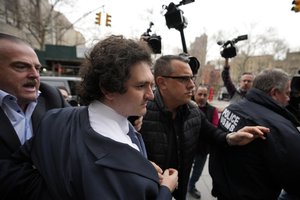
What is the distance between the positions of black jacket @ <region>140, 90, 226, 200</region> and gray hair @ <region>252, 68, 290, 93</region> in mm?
513

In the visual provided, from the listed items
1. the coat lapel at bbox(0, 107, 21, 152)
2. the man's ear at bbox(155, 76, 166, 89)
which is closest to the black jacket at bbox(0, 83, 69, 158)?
the coat lapel at bbox(0, 107, 21, 152)

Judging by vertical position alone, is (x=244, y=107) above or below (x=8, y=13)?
below

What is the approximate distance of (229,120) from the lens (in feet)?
7.56

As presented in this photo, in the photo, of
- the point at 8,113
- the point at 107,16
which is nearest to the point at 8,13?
the point at 107,16

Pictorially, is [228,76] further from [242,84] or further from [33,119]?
[33,119]

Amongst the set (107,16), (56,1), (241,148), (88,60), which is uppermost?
(56,1)

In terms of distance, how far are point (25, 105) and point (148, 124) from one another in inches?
37.1

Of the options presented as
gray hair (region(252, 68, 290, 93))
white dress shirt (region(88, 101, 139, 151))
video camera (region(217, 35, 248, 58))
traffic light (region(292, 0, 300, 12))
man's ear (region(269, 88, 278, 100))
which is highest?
traffic light (region(292, 0, 300, 12))

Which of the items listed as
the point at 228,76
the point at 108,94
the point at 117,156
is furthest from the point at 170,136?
the point at 228,76

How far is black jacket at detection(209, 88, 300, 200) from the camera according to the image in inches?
72.4

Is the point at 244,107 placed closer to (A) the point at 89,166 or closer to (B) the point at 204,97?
(A) the point at 89,166

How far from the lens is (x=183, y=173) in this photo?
2254mm

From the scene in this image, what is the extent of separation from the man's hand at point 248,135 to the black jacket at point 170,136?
19 cm

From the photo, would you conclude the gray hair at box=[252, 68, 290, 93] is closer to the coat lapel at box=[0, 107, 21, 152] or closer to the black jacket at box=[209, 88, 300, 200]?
the black jacket at box=[209, 88, 300, 200]
